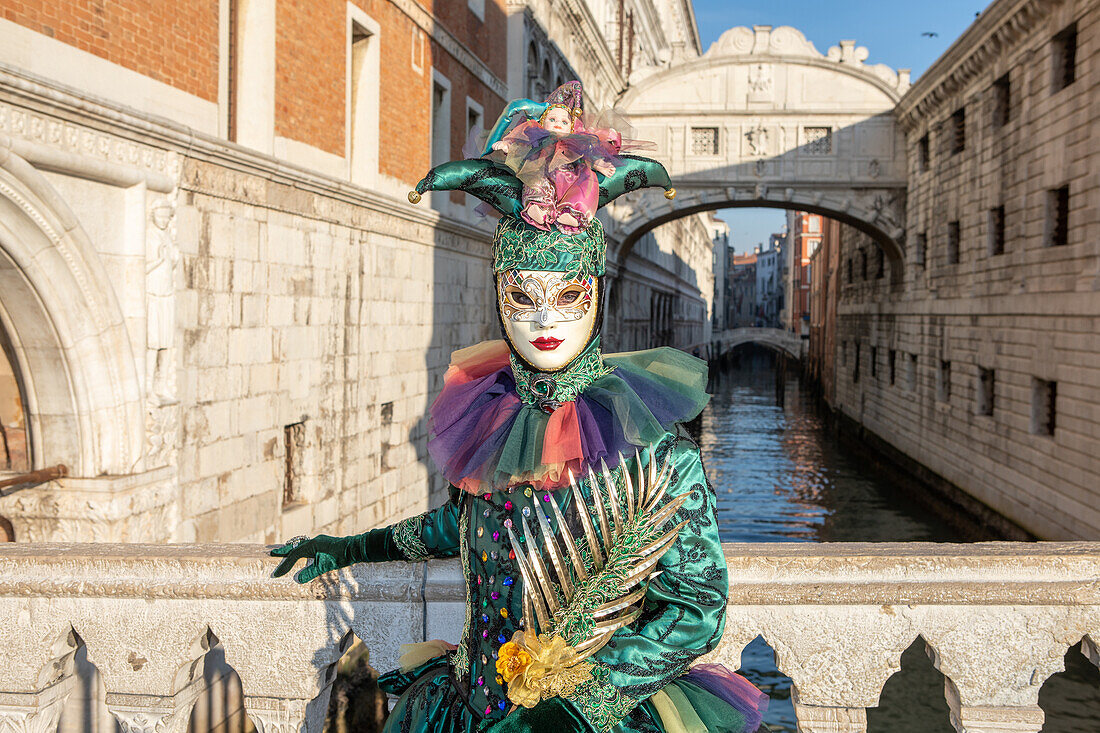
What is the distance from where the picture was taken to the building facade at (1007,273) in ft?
35.2

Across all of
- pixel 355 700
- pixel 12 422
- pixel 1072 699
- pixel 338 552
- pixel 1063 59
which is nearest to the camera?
pixel 338 552

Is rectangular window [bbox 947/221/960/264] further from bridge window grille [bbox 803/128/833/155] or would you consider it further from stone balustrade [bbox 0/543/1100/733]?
stone balustrade [bbox 0/543/1100/733]

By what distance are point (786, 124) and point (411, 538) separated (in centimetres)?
2015

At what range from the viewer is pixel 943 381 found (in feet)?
54.9

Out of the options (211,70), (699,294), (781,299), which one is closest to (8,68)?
(211,70)

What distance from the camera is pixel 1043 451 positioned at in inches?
456

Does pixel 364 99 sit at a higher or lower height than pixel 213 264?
higher

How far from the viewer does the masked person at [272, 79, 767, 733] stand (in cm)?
161

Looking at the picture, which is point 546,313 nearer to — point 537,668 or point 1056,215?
point 537,668

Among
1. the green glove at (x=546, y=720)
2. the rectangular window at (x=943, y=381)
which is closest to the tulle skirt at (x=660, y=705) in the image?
the green glove at (x=546, y=720)

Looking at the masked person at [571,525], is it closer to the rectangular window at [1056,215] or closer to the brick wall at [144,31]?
the brick wall at [144,31]

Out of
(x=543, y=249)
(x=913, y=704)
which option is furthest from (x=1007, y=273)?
(x=543, y=249)

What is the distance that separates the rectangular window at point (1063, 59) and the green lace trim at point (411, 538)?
12772 mm

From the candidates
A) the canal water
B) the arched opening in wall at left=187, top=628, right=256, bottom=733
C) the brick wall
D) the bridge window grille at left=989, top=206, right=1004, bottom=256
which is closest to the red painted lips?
the canal water
